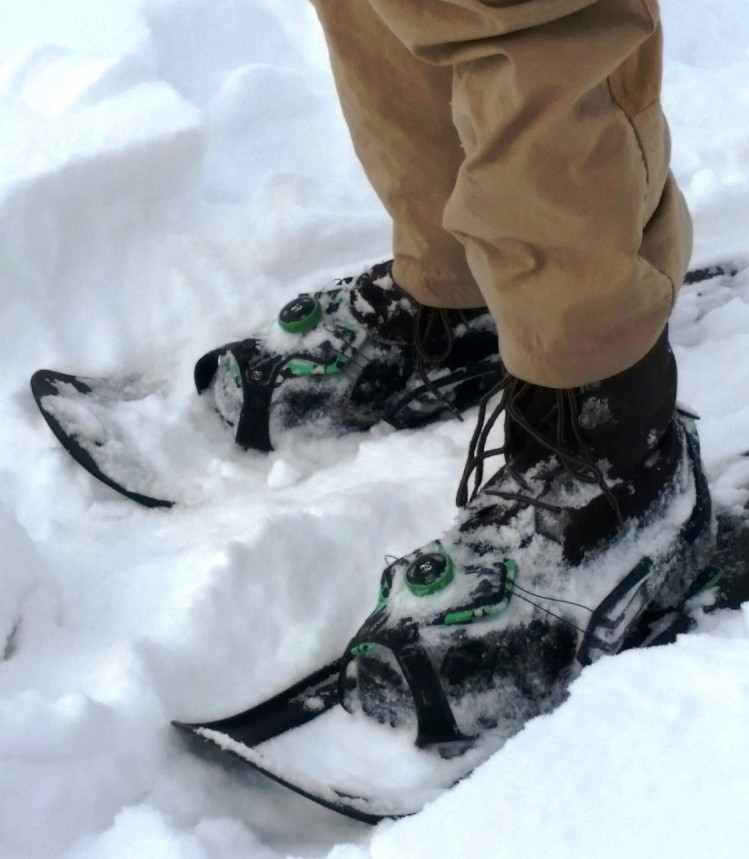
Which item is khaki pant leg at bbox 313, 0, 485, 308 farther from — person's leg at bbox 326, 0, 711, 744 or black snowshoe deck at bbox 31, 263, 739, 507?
black snowshoe deck at bbox 31, 263, 739, 507

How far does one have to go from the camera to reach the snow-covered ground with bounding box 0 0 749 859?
0.61 m

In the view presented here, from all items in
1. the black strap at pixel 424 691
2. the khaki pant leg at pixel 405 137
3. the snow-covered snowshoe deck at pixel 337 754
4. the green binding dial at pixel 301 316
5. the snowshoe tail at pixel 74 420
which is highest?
the khaki pant leg at pixel 405 137

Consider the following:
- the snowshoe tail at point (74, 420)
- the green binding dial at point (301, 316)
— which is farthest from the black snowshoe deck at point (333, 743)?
the green binding dial at point (301, 316)

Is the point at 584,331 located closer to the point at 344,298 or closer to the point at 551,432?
the point at 551,432

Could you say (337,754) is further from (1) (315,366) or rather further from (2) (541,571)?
(1) (315,366)

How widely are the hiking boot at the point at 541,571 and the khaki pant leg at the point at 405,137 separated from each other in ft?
0.79

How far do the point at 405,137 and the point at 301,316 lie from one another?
302 millimetres

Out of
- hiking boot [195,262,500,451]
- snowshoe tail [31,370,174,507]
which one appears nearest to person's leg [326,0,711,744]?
hiking boot [195,262,500,451]

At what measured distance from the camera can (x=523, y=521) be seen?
0.93 metres

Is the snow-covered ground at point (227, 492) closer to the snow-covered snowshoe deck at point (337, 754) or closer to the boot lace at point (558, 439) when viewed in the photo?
the snow-covered snowshoe deck at point (337, 754)

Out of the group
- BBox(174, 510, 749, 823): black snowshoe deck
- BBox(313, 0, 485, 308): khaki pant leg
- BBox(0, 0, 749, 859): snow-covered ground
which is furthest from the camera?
BBox(313, 0, 485, 308): khaki pant leg

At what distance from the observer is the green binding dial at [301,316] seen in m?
1.23

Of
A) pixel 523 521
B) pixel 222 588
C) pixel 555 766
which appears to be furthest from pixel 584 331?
pixel 222 588

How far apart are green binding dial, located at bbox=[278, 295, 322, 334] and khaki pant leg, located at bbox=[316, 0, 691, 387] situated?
1.39ft
